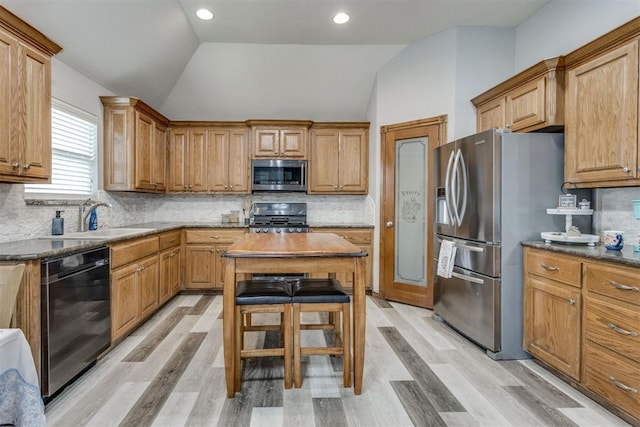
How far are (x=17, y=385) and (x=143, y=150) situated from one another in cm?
343

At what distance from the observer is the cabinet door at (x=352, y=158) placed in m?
5.14

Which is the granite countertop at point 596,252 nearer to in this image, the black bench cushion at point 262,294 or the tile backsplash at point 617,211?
the tile backsplash at point 617,211

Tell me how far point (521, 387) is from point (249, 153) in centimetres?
413

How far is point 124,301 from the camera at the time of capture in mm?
3041

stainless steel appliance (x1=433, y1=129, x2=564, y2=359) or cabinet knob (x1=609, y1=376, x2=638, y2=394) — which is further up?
stainless steel appliance (x1=433, y1=129, x2=564, y2=359)

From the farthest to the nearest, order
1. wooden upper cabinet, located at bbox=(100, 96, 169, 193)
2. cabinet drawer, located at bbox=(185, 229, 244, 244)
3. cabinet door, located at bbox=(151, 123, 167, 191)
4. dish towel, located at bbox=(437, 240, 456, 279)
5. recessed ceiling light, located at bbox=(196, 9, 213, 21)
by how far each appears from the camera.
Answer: cabinet drawer, located at bbox=(185, 229, 244, 244) < cabinet door, located at bbox=(151, 123, 167, 191) < wooden upper cabinet, located at bbox=(100, 96, 169, 193) < recessed ceiling light, located at bbox=(196, 9, 213, 21) < dish towel, located at bbox=(437, 240, 456, 279)

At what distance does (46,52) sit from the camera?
2.47 meters

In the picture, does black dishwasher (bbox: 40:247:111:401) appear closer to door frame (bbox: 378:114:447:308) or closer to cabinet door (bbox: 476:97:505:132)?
door frame (bbox: 378:114:447:308)

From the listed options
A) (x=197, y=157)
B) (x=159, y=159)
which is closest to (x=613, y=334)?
(x=197, y=157)

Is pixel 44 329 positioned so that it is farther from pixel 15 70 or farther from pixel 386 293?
pixel 386 293

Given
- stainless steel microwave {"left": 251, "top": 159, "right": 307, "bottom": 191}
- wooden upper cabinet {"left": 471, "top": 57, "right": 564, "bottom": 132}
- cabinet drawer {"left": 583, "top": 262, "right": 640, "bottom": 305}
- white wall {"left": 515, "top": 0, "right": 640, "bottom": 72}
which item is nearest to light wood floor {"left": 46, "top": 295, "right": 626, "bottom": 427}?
cabinet drawer {"left": 583, "top": 262, "right": 640, "bottom": 305}

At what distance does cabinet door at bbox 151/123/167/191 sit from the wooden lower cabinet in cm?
422

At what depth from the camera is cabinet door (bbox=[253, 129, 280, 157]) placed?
16.6ft

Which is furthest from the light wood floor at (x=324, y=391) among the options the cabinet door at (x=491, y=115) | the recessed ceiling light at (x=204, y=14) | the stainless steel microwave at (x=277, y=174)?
the recessed ceiling light at (x=204, y=14)
